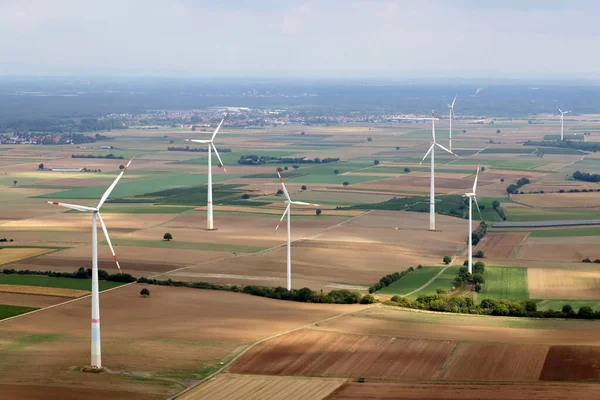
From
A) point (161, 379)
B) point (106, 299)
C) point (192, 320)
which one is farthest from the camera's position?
point (106, 299)

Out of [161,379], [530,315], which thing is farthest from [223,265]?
[161,379]

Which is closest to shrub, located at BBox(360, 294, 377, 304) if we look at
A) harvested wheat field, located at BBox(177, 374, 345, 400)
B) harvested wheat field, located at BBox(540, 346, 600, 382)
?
harvested wheat field, located at BBox(540, 346, 600, 382)

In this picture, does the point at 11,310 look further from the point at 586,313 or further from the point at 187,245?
the point at 586,313

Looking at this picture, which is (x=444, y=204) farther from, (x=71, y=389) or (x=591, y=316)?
(x=71, y=389)

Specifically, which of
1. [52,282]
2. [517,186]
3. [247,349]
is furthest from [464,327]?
[517,186]

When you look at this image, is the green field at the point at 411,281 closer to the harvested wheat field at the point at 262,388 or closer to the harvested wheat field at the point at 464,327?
the harvested wheat field at the point at 464,327

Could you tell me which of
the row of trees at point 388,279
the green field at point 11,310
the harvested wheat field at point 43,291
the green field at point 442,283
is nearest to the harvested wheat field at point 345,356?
the green field at point 442,283

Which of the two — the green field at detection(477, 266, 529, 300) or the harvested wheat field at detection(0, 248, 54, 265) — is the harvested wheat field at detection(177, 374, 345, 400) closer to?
the green field at detection(477, 266, 529, 300)
